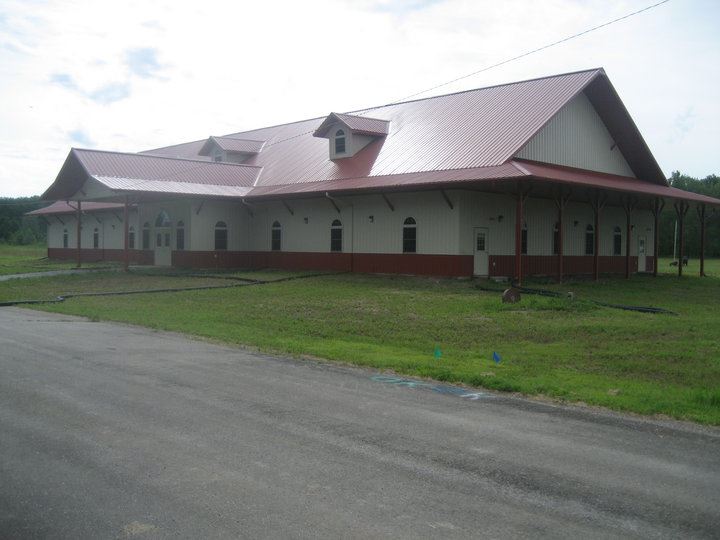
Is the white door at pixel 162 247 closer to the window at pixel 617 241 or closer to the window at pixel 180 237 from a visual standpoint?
the window at pixel 180 237

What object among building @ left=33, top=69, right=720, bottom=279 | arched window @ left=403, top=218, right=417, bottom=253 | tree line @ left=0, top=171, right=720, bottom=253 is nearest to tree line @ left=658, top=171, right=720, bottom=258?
tree line @ left=0, top=171, right=720, bottom=253

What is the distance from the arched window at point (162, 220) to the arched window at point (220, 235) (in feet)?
10.8

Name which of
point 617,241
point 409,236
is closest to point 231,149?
point 409,236

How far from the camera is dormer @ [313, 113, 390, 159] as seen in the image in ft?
103

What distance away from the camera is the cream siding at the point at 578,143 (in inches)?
1043

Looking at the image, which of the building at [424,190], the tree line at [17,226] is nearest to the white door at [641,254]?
the building at [424,190]

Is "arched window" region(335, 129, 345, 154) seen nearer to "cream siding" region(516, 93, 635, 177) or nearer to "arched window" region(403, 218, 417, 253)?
"arched window" region(403, 218, 417, 253)

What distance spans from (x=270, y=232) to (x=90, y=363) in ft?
79.5

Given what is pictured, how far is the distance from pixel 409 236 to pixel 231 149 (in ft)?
53.5

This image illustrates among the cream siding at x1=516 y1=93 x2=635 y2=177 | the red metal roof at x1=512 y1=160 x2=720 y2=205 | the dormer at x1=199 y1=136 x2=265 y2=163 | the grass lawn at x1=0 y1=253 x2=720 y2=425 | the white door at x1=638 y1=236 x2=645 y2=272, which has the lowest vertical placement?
the grass lawn at x1=0 y1=253 x2=720 y2=425

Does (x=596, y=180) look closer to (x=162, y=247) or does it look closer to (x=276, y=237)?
(x=276, y=237)

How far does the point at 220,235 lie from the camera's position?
115 feet

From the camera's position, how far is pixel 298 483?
5375 millimetres

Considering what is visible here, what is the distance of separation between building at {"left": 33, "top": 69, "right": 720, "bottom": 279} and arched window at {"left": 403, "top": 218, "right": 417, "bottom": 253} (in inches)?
2.2
